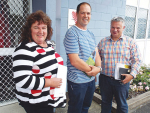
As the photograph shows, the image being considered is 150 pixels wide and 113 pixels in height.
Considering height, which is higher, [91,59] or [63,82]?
[91,59]

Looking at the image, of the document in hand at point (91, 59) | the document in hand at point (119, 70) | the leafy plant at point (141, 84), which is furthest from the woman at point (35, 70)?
the leafy plant at point (141, 84)

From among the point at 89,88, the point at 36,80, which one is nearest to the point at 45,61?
the point at 36,80

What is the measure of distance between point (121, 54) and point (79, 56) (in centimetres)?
72

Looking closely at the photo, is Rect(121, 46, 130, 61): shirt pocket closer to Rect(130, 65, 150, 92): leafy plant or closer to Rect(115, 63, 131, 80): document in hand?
Rect(115, 63, 131, 80): document in hand

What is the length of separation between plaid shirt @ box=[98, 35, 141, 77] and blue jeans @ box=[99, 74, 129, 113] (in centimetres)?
14

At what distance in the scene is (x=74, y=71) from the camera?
5.43 ft

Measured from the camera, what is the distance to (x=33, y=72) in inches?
45.6

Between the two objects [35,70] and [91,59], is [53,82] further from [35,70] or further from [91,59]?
[91,59]

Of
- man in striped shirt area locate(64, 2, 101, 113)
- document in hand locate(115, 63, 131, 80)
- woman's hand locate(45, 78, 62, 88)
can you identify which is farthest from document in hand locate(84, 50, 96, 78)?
woman's hand locate(45, 78, 62, 88)

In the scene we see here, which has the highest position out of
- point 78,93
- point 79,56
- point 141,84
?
point 79,56

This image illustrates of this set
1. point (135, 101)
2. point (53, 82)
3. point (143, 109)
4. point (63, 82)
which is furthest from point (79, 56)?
point (143, 109)

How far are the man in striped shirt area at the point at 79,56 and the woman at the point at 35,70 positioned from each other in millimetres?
369

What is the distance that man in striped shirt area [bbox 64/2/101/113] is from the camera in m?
1.57

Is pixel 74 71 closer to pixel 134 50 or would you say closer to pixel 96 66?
pixel 96 66
